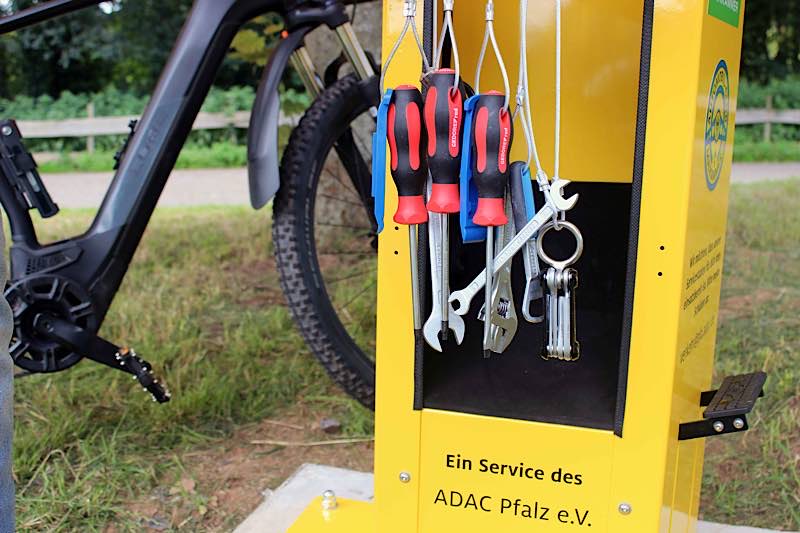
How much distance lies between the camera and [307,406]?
2.72 meters

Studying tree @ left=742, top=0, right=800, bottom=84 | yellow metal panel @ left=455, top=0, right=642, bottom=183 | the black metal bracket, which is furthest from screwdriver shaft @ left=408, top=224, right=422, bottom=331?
tree @ left=742, top=0, right=800, bottom=84

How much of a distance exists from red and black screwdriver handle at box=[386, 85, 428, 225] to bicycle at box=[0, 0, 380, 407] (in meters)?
1.06

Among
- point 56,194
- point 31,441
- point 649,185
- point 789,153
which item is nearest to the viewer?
point 649,185

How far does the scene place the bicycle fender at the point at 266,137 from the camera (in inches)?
86.1

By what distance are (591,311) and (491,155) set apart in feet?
2.15

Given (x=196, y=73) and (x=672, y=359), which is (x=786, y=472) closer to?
(x=672, y=359)

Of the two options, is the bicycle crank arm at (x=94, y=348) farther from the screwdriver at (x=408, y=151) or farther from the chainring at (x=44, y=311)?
the screwdriver at (x=408, y=151)

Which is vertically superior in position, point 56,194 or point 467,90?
point 467,90

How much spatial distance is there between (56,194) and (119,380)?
5572 mm

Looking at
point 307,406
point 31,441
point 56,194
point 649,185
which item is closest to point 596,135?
point 649,185

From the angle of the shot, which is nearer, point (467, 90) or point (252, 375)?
point (467, 90)

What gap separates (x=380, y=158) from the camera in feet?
4.33

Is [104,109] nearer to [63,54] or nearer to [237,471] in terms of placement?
[63,54]

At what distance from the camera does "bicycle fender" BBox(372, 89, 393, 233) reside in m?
1.22
